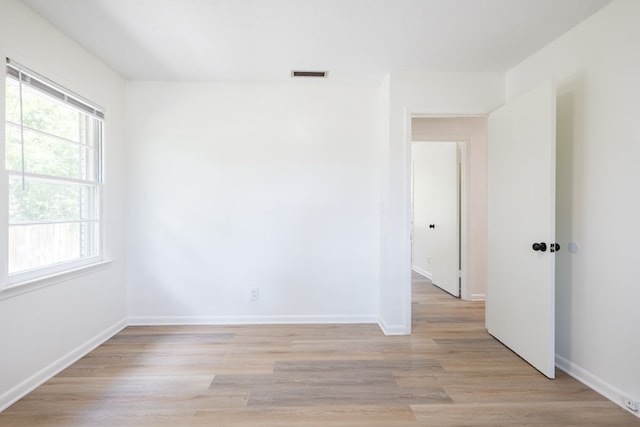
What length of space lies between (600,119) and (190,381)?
320 cm

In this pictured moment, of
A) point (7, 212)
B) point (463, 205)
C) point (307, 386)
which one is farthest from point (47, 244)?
point (463, 205)

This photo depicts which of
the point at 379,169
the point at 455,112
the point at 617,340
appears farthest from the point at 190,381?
the point at 455,112

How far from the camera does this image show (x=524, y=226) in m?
2.43

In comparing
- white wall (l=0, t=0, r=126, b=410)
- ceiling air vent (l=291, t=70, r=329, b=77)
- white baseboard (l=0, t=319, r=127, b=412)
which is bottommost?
white baseboard (l=0, t=319, r=127, b=412)

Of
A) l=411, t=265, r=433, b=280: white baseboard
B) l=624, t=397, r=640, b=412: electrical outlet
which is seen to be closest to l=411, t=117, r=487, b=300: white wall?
l=411, t=265, r=433, b=280: white baseboard

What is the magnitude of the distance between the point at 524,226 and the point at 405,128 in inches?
51.0

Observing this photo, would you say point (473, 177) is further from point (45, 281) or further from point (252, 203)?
point (45, 281)

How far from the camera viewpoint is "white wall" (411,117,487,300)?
13.6 ft

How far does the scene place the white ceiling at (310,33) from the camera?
6.59 ft

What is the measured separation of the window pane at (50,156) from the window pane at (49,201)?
0.08 meters

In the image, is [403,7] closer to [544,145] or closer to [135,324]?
[544,145]

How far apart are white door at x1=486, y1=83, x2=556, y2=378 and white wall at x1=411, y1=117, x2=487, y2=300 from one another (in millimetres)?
1225

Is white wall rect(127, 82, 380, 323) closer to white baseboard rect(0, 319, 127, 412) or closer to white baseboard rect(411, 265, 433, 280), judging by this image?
white baseboard rect(0, 319, 127, 412)

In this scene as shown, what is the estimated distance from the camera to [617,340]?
1926 mm
